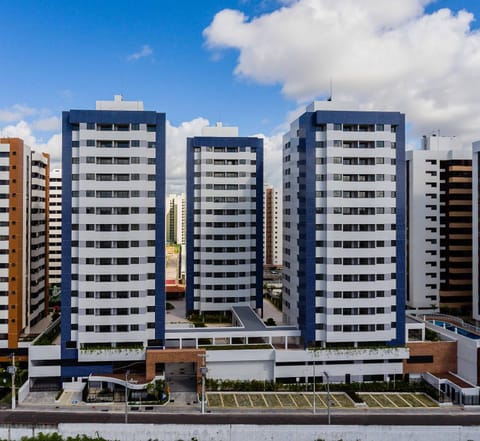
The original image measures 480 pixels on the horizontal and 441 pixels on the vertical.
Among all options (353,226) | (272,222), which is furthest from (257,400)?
(272,222)

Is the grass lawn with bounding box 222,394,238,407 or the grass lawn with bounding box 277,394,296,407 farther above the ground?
the grass lawn with bounding box 222,394,238,407

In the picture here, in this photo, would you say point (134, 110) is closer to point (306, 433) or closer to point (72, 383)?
point (72, 383)

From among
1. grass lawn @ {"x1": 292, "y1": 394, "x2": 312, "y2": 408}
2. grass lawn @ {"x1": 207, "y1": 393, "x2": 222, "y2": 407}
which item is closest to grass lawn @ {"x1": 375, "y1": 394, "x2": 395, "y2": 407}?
grass lawn @ {"x1": 292, "y1": 394, "x2": 312, "y2": 408}

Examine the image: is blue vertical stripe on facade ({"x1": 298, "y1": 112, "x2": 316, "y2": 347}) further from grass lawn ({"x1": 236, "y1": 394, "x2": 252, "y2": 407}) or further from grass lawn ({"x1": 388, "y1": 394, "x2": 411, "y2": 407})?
grass lawn ({"x1": 388, "y1": 394, "x2": 411, "y2": 407})

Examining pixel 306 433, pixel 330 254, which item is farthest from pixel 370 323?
pixel 306 433

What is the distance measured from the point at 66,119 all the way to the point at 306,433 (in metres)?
44.3

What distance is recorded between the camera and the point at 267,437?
44062 mm

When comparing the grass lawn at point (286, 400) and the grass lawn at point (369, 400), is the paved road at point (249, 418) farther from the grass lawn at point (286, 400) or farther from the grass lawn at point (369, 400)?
the grass lawn at point (286, 400)

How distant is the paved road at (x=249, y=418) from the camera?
Answer: 161 ft

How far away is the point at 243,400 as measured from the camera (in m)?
55.1

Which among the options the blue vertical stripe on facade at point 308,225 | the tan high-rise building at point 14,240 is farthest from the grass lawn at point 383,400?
the tan high-rise building at point 14,240

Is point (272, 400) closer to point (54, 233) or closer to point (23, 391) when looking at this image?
point (23, 391)

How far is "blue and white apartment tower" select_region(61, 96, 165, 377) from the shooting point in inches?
2338

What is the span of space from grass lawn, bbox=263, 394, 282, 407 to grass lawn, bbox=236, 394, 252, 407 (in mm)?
2129
